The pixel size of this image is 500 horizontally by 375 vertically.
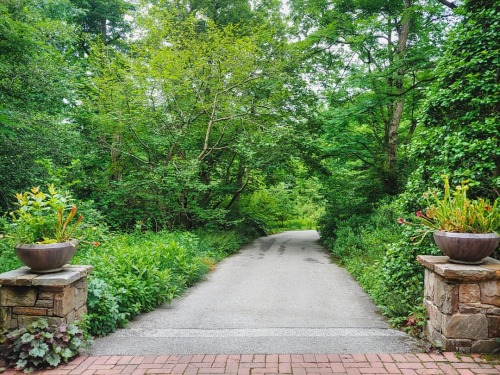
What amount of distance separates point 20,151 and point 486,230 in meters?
8.66

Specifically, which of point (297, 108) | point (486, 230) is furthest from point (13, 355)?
point (297, 108)

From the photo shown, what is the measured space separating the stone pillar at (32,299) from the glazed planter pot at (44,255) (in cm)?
9

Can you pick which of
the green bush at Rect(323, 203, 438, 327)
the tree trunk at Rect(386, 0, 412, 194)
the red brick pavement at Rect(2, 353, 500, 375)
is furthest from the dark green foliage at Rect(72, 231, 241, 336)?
the tree trunk at Rect(386, 0, 412, 194)

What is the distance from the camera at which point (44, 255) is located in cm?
338

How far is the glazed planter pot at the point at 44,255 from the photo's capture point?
3.36 m

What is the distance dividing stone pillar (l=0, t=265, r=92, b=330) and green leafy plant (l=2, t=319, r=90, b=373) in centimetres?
11

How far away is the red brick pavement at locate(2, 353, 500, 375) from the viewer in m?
2.97

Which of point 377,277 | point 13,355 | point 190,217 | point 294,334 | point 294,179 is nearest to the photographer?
point 13,355

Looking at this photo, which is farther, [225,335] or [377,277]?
[377,277]

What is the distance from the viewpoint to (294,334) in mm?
3826

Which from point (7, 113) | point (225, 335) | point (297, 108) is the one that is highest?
point (297, 108)

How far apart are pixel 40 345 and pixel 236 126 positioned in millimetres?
9168

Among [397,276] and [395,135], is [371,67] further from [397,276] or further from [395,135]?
[397,276]

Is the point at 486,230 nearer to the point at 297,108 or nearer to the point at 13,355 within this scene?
the point at 13,355
